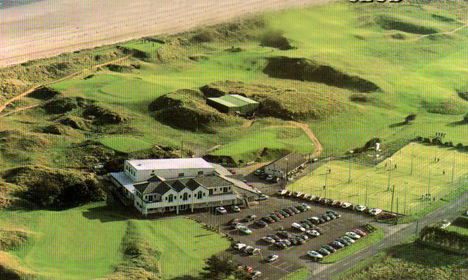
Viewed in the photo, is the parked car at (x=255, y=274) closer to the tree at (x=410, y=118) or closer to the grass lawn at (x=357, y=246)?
the grass lawn at (x=357, y=246)

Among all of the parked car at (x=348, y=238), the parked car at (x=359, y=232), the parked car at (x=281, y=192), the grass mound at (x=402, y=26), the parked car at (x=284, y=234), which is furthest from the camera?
the grass mound at (x=402, y=26)

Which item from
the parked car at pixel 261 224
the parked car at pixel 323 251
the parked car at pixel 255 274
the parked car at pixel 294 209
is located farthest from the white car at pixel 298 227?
the parked car at pixel 255 274

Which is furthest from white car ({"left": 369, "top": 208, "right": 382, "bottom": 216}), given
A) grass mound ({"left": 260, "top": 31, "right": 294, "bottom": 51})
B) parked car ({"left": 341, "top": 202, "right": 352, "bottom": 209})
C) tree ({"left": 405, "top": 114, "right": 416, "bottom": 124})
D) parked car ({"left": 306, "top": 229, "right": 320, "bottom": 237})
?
grass mound ({"left": 260, "top": 31, "right": 294, "bottom": 51})

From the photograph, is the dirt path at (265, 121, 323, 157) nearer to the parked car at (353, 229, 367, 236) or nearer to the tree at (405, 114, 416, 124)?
the tree at (405, 114, 416, 124)

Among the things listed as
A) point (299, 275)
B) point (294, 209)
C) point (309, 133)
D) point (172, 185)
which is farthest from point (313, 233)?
point (309, 133)

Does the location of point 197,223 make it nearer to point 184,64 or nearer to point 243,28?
point 184,64
